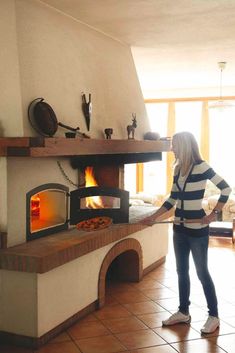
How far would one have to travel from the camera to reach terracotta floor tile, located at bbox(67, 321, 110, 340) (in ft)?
10.9

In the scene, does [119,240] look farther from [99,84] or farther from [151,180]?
[151,180]

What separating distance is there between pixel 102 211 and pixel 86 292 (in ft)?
2.56

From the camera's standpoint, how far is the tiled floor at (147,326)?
10.2 ft

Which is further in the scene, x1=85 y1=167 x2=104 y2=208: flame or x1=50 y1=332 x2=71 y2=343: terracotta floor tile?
x1=85 y1=167 x2=104 y2=208: flame

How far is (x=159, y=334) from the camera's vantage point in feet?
10.9

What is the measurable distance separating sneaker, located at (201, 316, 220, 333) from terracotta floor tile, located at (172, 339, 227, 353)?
0.11 m

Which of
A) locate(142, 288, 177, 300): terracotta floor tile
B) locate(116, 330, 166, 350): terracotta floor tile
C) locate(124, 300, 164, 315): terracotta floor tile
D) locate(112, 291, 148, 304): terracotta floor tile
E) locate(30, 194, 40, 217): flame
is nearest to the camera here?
locate(116, 330, 166, 350): terracotta floor tile

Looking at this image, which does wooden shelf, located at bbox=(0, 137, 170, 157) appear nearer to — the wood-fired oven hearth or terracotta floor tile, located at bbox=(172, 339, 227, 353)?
the wood-fired oven hearth

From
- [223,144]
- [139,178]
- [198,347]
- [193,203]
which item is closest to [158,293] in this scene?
[198,347]

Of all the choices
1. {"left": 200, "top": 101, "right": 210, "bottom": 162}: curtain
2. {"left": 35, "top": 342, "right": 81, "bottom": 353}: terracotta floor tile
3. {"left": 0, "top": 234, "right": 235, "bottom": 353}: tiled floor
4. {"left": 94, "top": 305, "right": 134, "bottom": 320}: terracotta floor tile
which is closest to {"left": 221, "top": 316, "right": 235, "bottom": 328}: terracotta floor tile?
{"left": 0, "top": 234, "right": 235, "bottom": 353}: tiled floor


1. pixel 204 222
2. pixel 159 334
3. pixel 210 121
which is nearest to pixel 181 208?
pixel 204 222

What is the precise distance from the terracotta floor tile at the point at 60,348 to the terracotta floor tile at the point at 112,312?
20.9 inches

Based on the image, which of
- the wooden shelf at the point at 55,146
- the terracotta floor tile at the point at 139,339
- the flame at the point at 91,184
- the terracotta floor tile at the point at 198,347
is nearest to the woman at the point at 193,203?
the terracotta floor tile at the point at 198,347

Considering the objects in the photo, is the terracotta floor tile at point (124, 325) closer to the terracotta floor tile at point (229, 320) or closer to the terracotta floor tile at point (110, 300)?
the terracotta floor tile at point (110, 300)
